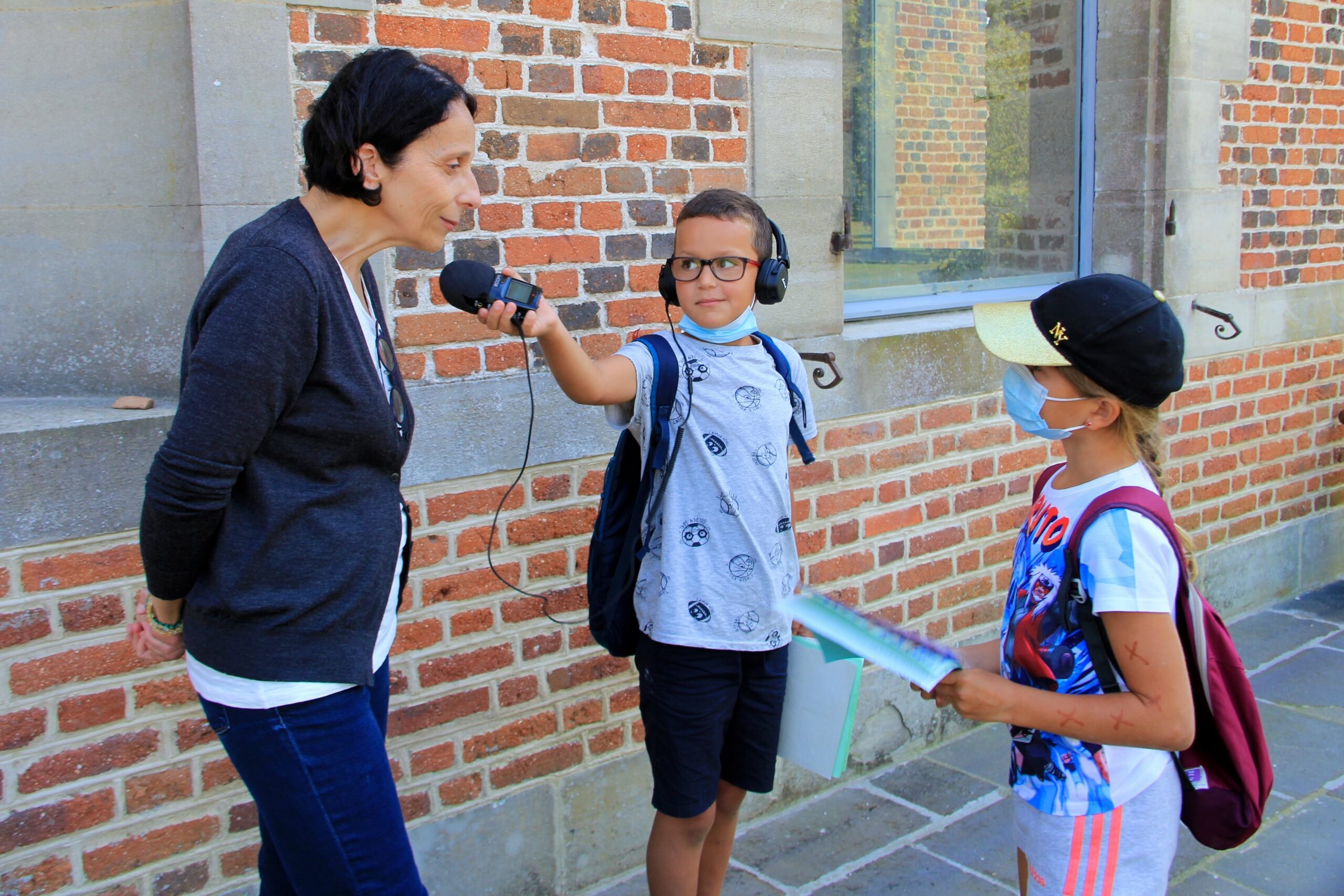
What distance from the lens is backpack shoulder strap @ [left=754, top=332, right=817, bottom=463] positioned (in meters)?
2.88

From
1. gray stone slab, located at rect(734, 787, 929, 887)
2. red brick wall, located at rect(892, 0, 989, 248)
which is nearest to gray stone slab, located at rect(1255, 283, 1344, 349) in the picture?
red brick wall, located at rect(892, 0, 989, 248)

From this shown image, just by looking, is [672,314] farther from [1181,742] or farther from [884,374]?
[1181,742]

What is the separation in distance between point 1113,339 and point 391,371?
1.33m

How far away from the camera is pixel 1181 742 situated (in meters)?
1.91

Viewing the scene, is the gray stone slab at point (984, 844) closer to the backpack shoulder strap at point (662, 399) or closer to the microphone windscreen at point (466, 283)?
the backpack shoulder strap at point (662, 399)

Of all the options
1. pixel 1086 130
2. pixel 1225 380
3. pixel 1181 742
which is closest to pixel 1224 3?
pixel 1086 130

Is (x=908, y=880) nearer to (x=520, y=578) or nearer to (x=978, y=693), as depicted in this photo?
(x=520, y=578)

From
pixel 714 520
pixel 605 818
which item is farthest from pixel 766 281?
pixel 605 818

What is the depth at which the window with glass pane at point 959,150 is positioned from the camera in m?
4.80

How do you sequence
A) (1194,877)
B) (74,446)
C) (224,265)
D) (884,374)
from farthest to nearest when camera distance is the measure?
(884,374) < (1194,877) < (74,446) < (224,265)

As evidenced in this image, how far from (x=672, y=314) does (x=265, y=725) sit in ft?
6.68

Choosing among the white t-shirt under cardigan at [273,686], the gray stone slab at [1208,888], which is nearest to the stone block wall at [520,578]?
the white t-shirt under cardigan at [273,686]

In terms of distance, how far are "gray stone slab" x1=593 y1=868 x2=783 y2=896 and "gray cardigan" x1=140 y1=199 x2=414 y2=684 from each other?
184cm

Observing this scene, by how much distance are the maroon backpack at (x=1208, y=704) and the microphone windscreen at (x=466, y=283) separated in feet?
3.89
